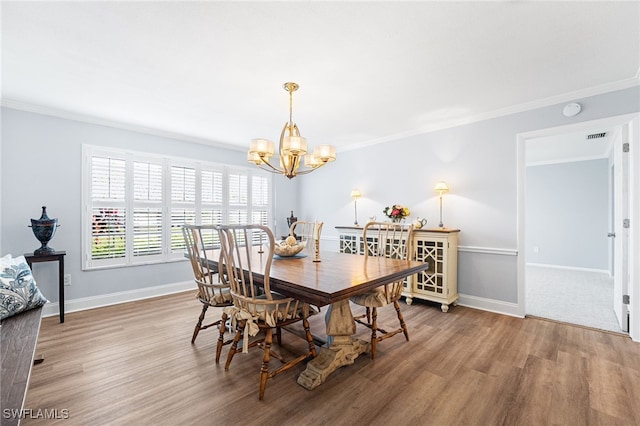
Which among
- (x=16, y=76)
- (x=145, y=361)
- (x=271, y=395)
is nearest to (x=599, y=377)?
(x=271, y=395)

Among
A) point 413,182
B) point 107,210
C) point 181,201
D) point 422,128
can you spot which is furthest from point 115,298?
point 422,128

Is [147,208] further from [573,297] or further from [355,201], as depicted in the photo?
[573,297]

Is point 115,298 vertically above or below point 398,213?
below

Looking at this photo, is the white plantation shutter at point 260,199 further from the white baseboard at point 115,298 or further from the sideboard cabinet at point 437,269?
the sideboard cabinet at point 437,269

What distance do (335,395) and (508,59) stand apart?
2.83 metres

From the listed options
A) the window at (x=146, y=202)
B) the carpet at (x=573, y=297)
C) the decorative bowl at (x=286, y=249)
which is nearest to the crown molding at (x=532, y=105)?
the carpet at (x=573, y=297)

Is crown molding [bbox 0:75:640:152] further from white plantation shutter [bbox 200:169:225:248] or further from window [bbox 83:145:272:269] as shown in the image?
white plantation shutter [bbox 200:169:225:248]

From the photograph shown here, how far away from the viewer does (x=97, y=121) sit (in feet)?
11.8

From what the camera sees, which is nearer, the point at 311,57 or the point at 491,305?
the point at 311,57

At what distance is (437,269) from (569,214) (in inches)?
184

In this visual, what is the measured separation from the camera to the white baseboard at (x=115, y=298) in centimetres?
329

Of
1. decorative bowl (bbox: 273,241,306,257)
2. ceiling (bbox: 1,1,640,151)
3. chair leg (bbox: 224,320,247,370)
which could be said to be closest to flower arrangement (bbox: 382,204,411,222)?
ceiling (bbox: 1,1,640,151)

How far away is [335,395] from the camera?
183cm

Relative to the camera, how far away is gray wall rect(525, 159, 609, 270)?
5672 mm
